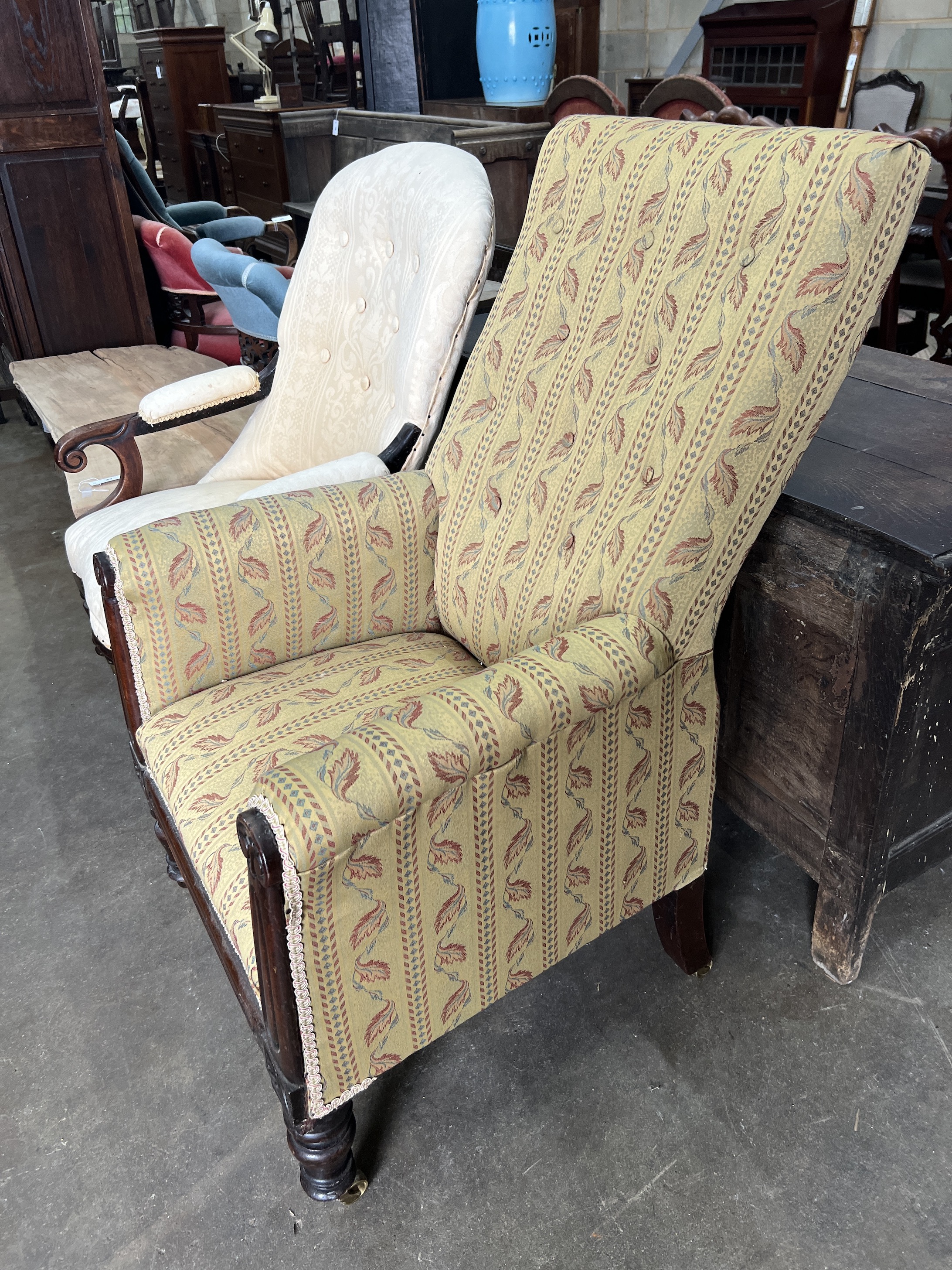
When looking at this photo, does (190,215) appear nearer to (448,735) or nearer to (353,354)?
(353,354)

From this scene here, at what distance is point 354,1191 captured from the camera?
1.03m

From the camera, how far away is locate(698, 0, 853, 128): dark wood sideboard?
3941mm

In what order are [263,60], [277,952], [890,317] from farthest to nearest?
[263,60], [890,317], [277,952]

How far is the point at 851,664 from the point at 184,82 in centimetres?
735

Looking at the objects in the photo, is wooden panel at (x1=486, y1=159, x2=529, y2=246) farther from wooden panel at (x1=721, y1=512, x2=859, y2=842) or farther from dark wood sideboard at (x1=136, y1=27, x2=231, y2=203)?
dark wood sideboard at (x1=136, y1=27, x2=231, y2=203)

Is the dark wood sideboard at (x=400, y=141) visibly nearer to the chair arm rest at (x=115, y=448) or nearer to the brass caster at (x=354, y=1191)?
the chair arm rest at (x=115, y=448)

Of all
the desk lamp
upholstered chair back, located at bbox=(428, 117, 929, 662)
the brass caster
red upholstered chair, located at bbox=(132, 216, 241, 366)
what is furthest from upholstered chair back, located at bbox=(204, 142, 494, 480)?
the desk lamp

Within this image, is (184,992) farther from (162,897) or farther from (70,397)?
(70,397)

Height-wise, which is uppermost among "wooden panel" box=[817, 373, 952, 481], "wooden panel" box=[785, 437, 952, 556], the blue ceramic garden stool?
the blue ceramic garden stool

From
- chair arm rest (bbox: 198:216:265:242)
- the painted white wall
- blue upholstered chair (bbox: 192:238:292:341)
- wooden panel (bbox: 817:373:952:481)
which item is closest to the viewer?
wooden panel (bbox: 817:373:952:481)

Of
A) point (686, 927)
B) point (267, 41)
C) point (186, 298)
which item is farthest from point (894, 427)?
point (267, 41)

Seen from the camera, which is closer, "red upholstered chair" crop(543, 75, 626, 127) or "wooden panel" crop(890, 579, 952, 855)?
"wooden panel" crop(890, 579, 952, 855)

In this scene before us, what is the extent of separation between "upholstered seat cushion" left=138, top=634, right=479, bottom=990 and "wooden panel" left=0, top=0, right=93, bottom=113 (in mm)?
2463

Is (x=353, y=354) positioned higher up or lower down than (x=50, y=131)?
lower down
